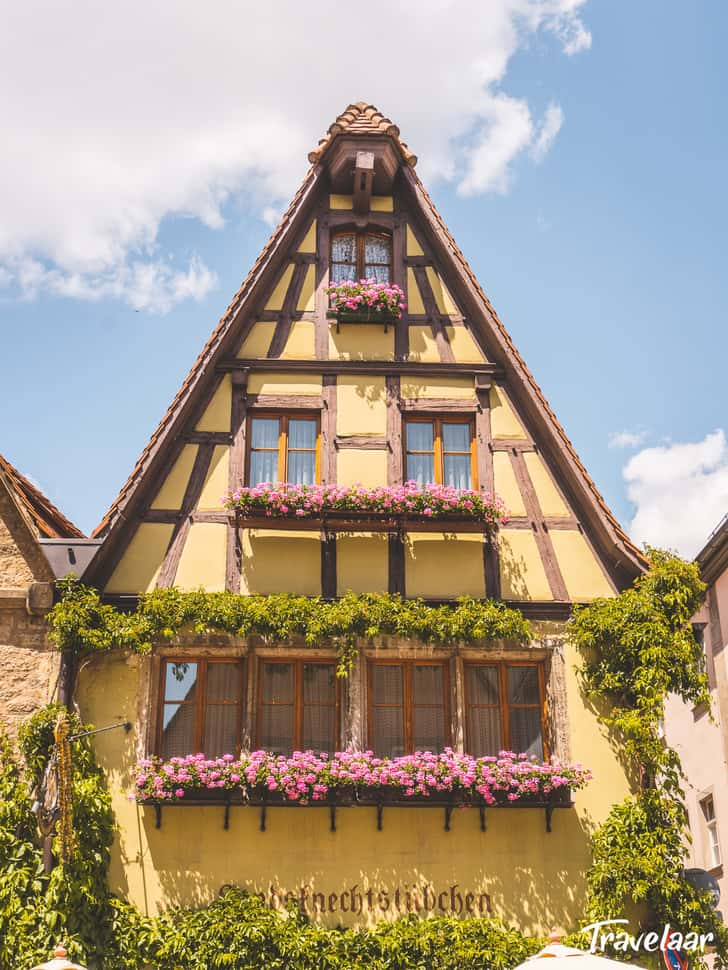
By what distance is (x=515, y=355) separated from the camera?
13688 mm

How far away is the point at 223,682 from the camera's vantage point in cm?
1233

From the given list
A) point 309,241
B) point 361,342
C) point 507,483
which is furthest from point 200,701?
point 309,241

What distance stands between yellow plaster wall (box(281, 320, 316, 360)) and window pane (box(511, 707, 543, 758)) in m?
4.68

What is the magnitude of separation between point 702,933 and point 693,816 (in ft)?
31.8

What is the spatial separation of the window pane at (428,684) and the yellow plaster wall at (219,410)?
137 inches

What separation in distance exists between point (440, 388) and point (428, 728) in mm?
→ 3928

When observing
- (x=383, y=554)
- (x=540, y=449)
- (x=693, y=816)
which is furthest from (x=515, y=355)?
(x=693, y=816)

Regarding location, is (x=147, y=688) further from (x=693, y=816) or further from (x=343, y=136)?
(x=693, y=816)

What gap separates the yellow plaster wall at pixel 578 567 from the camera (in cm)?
1274

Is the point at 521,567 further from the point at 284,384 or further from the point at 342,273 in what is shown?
the point at 342,273

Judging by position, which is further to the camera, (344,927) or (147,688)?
(147,688)

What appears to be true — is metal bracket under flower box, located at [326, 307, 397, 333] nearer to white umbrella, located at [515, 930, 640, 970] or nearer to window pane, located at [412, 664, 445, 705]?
window pane, located at [412, 664, 445, 705]

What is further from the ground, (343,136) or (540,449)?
(343,136)

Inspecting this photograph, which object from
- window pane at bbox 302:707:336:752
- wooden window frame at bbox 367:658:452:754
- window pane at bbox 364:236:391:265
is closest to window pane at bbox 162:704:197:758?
window pane at bbox 302:707:336:752
